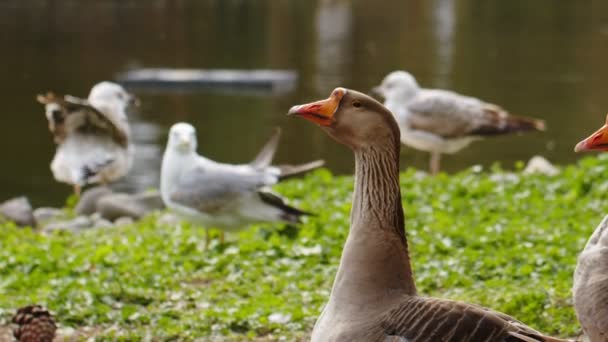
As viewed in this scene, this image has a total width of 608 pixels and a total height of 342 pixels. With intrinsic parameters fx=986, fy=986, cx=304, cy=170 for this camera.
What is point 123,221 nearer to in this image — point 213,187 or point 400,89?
point 213,187

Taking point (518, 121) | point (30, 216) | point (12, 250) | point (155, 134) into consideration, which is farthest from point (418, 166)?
point (12, 250)

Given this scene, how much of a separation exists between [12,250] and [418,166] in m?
10.0

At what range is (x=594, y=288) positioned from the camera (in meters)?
4.08

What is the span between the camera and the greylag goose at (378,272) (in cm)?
387

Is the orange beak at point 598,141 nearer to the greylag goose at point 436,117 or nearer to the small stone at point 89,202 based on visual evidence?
the greylag goose at point 436,117

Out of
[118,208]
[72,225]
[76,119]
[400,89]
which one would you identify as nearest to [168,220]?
[72,225]

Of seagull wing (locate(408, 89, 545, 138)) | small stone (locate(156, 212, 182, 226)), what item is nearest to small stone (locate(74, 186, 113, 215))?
small stone (locate(156, 212, 182, 226))

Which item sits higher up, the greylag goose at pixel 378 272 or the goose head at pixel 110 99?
the greylag goose at pixel 378 272

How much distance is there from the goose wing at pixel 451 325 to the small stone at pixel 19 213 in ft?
30.1

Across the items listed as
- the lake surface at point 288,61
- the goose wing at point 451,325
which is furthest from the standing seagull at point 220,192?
the lake surface at point 288,61

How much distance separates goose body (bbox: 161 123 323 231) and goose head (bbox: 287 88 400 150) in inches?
177

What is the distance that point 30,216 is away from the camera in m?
12.5

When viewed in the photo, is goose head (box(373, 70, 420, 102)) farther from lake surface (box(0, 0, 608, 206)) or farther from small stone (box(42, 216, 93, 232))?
small stone (box(42, 216, 93, 232))

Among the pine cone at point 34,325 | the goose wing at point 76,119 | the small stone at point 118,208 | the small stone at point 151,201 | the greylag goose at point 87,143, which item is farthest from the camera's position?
the small stone at point 151,201
